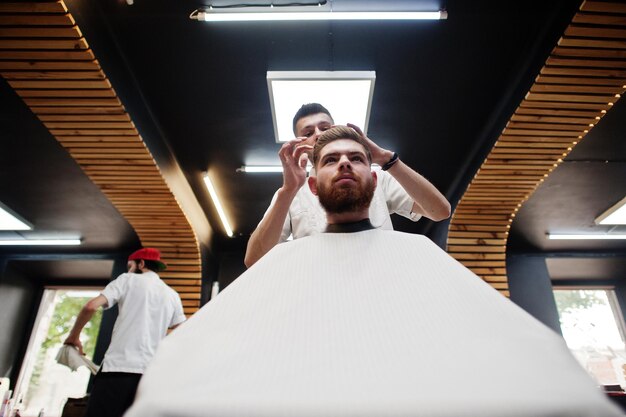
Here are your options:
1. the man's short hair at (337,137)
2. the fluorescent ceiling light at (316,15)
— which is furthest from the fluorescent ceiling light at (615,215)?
the man's short hair at (337,137)

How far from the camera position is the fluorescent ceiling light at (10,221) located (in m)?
5.83

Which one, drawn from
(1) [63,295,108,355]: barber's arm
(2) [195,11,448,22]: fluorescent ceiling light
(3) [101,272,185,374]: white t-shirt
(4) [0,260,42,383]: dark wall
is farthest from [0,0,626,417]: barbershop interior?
(4) [0,260,42,383]: dark wall

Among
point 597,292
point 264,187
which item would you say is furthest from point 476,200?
point 597,292

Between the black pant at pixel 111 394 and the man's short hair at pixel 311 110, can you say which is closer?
the man's short hair at pixel 311 110

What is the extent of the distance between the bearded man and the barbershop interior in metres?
0.03

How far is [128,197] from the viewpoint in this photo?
481cm

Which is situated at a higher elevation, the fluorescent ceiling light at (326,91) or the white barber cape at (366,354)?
the fluorescent ceiling light at (326,91)

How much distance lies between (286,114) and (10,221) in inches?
223

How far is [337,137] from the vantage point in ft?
4.47

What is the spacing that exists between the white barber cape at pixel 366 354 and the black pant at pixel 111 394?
2.24m

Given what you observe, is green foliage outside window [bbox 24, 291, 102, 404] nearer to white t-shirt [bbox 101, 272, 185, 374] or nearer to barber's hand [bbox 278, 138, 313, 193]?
white t-shirt [bbox 101, 272, 185, 374]

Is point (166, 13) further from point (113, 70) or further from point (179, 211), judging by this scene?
point (179, 211)

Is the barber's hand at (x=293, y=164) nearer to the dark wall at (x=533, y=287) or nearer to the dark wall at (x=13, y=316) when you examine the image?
the dark wall at (x=533, y=287)

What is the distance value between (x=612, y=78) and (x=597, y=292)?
785 centimetres
